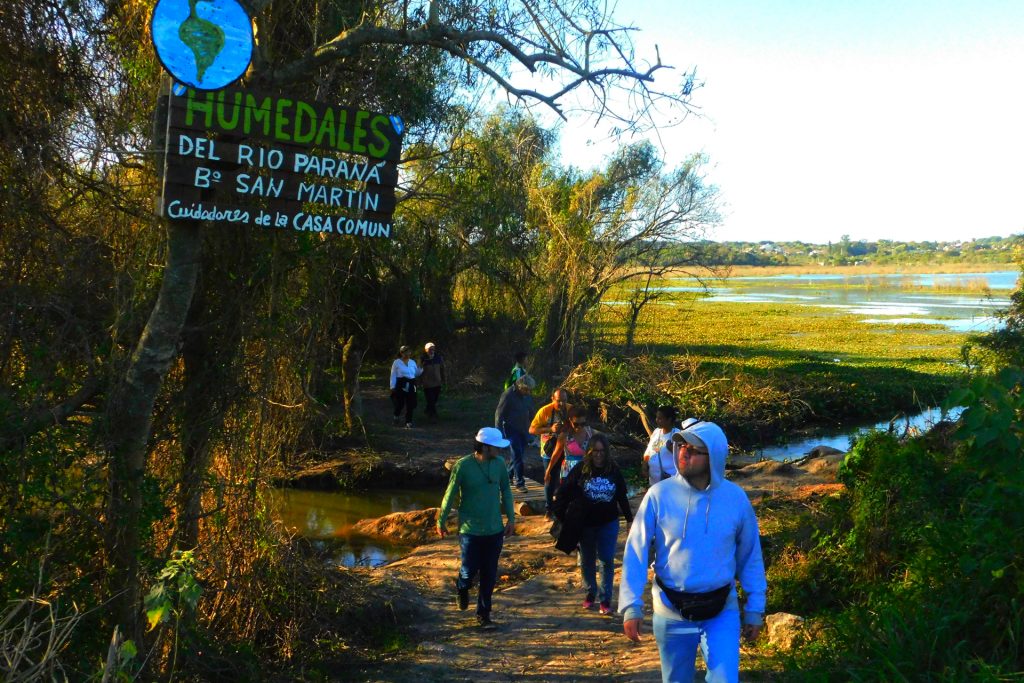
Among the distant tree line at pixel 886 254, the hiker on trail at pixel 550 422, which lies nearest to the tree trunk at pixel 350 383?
the hiker on trail at pixel 550 422

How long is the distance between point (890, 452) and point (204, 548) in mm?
5748

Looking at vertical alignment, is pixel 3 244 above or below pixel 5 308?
above

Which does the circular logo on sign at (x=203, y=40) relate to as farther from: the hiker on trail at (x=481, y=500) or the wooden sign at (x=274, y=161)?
the hiker on trail at (x=481, y=500)

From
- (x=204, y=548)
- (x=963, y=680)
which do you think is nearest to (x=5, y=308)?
(x=204, y=548)

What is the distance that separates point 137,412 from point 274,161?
6.12 ft

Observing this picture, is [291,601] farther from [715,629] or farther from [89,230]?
[715,629]

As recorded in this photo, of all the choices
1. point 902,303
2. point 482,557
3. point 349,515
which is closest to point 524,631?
point 482,557

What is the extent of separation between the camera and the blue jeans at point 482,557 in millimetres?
7852

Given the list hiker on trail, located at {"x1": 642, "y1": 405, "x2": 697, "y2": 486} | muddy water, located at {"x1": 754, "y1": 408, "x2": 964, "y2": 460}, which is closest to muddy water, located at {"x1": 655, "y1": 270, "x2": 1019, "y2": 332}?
muddy water, located at {"x1": 754, "y1": 408, "x2": 964, "y2": 460}

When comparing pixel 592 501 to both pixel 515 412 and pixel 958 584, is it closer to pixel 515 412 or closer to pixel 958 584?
pixel 958 584

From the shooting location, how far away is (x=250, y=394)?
7211 millimetres

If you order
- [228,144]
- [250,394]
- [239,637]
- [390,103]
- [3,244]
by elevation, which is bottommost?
[239,637]

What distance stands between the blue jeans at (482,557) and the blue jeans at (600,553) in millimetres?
780

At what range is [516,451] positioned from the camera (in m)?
13.1
